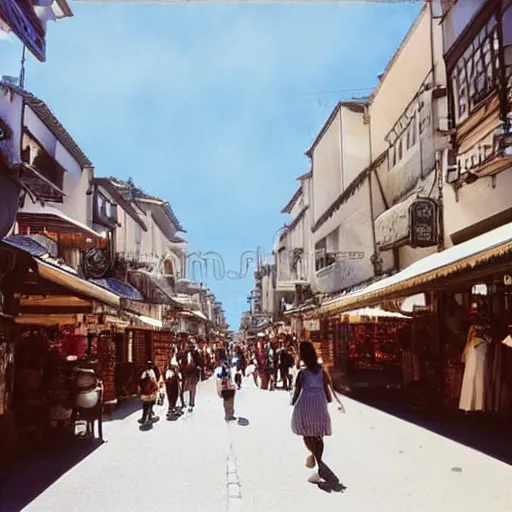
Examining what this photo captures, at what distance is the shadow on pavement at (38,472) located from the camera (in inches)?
291

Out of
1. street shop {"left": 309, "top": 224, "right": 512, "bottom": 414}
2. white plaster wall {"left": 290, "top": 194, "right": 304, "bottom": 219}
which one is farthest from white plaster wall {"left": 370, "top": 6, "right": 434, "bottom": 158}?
white plaster wall {"left": 290, "top": 194, "right": 304, "bottom": 219}

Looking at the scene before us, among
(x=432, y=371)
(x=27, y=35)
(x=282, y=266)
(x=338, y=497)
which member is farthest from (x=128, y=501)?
(x=282, y=266)

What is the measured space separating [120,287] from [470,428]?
1449cm

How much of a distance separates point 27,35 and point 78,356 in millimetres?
8702

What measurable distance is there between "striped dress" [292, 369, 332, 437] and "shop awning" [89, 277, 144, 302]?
13722mm

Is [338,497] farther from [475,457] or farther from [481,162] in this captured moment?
[481,162]

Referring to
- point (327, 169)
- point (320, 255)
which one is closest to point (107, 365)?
point (320, 255)

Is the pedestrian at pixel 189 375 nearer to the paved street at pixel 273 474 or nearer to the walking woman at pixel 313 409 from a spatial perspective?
the paved street at pixel 273 474

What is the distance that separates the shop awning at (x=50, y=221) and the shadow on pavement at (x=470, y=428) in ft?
28.9

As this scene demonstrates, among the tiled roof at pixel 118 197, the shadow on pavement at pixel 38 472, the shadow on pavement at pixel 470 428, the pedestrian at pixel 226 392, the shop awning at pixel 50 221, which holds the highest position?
the tiled roof at pixel 118 197

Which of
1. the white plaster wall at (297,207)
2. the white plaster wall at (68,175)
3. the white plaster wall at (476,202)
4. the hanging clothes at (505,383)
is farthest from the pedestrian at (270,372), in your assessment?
the white plaster wall at (297,207)

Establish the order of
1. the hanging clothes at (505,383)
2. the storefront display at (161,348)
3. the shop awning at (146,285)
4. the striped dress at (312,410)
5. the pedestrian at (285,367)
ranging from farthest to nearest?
the storefront display at (161,348) < the shop awning at (146,285) < the pedestrian at (285,367) < the hanging clothes at (505,383) < the striped dress at (312,410)

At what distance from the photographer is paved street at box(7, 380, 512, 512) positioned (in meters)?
7.07

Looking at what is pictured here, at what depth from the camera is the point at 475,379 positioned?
474 inches
